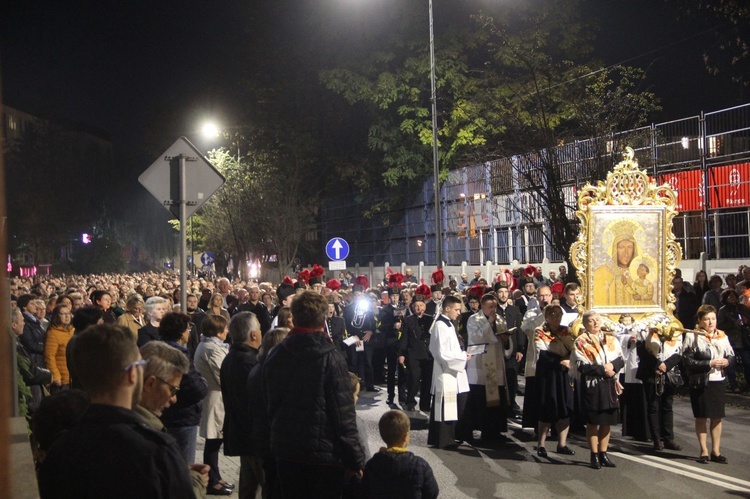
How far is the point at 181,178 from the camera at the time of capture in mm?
9367

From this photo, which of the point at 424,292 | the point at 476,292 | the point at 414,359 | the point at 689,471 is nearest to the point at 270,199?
the point at 424,292

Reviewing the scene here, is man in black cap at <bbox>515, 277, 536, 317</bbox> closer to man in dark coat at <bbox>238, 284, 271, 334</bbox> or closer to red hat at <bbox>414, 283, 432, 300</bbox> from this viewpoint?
red hat at <bbox>414, 283, 432, 300</bbox>

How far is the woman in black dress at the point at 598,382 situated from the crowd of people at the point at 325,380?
0.02 m

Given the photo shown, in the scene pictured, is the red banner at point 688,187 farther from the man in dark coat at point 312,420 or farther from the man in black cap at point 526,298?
the man in dark coat at point 312,420

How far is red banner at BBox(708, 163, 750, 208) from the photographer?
22.1 m

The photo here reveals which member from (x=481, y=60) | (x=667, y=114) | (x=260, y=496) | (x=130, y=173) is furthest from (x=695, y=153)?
(x=130, y=173)

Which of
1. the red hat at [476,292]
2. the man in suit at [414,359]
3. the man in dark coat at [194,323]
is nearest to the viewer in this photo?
the man in dark coat at [194,323]

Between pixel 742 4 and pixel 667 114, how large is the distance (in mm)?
20827

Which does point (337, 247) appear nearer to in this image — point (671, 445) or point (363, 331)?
point (363, 331)

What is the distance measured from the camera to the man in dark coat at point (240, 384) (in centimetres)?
714

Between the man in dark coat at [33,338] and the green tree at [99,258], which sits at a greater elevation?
the green tree at [99,258]

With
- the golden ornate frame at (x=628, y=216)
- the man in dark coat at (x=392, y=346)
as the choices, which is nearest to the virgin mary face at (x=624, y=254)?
the golden ornate frame at (x=628, y=216)

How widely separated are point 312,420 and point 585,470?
537 centimetres

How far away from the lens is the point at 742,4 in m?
15.3
